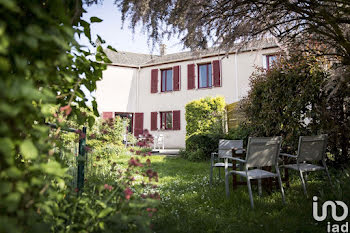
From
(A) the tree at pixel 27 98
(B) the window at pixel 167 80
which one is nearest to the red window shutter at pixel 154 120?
(B) the window at pixel 167 80

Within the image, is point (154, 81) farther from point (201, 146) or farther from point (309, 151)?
point (309, 151)

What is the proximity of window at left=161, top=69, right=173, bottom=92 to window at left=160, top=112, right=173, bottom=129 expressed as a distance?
1.60 metres

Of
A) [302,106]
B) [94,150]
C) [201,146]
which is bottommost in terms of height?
[201,146]

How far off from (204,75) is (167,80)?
2493mm

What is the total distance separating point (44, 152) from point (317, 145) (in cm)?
378

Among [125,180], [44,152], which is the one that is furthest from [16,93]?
[125,180]

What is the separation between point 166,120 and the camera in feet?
49.4

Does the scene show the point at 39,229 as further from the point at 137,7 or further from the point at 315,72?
the point at 315,72

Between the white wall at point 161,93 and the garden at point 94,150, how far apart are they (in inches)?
254

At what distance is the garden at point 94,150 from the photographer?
916mm

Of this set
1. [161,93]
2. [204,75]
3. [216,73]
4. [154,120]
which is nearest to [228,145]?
[216,73]

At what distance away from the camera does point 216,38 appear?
3.61m

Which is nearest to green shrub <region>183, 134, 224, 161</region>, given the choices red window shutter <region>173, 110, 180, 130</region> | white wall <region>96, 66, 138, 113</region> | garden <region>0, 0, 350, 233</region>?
garden <region>0, 0, 350, 233</region>

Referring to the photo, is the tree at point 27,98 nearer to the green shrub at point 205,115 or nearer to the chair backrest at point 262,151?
the chair backrest at point 262,151
